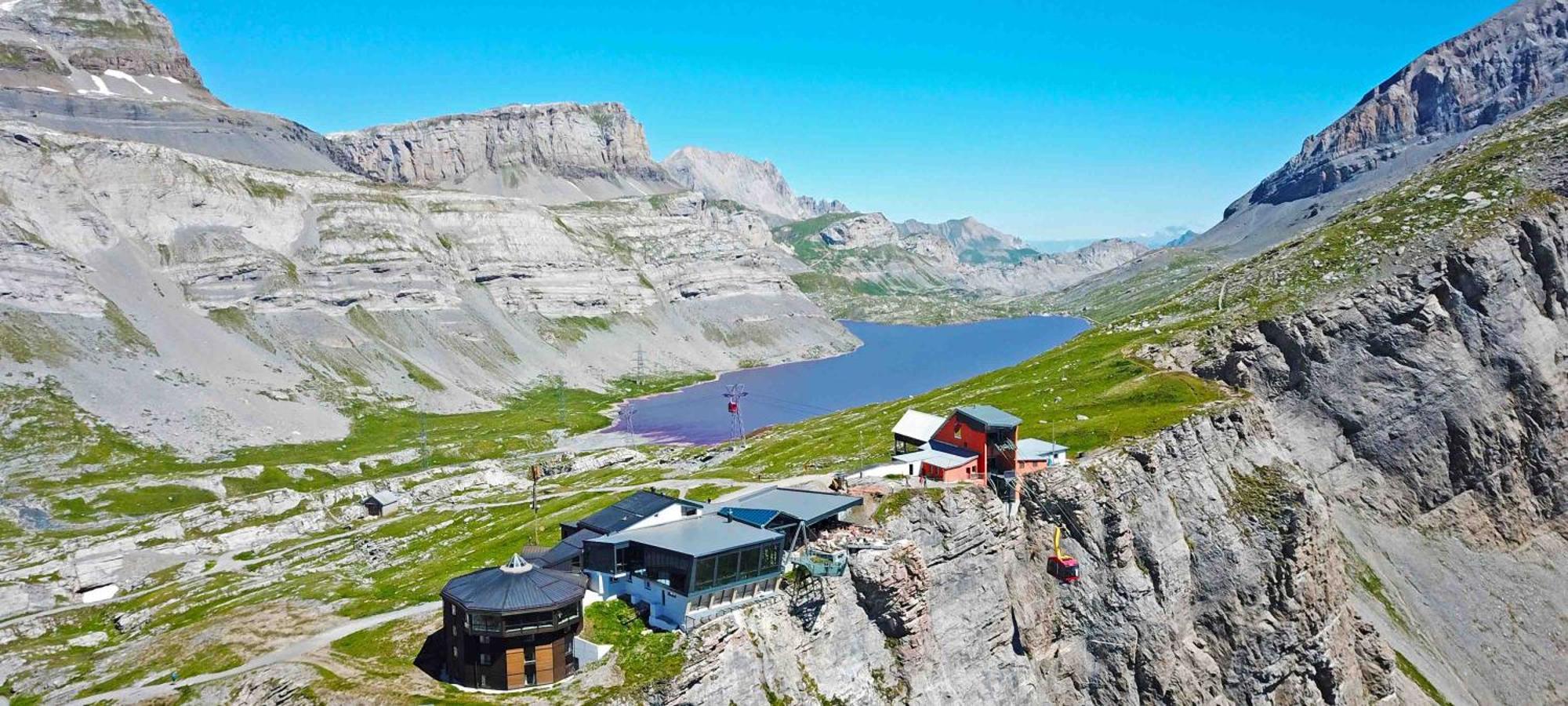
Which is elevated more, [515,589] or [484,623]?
[515,589]

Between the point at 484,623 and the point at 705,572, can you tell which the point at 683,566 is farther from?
the point at 484,623

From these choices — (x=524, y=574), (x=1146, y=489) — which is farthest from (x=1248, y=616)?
(x=524, y=574)

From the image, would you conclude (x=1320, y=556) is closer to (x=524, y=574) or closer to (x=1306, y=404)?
(x=1306, y=404)

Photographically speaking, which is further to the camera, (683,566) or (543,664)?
(683,566)

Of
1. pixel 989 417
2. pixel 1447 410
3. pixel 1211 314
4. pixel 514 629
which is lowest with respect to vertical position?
pixel 1447 410

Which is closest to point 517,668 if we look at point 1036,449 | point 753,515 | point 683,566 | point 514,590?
point 514,590
